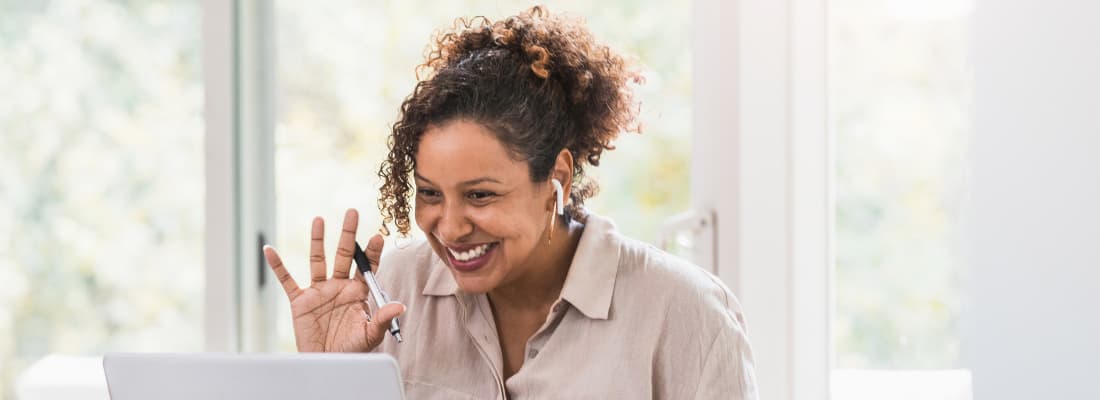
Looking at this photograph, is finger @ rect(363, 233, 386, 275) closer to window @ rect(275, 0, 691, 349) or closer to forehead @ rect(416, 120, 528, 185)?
forehead @ rect(416, 120, 528, 185)

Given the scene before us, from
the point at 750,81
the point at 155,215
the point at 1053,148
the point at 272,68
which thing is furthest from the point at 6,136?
the point at 1053,148

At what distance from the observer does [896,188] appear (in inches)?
80.9

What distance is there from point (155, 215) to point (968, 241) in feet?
5.55

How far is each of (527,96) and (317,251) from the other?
346 mm

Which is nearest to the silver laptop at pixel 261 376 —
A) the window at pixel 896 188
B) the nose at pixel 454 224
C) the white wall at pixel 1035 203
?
the nose at pixel 454 224

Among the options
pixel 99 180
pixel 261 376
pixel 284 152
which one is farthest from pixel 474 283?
pixel 99 180

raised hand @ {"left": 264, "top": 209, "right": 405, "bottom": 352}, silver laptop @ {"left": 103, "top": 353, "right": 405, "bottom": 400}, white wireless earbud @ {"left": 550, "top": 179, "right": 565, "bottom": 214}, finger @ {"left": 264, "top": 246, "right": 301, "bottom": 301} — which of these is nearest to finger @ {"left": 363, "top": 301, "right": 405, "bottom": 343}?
raised hand @ {"left": 264, "top": 209, "right": 405, "bottom": 352}

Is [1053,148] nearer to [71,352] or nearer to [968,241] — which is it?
[968,241]

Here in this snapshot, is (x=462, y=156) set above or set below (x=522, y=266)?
above

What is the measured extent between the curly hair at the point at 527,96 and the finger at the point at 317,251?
91 millimetres

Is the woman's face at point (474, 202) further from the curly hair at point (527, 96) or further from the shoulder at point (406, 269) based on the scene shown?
the shoulder at point (406, 269)

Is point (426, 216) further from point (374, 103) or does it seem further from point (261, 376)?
point (374, 103)

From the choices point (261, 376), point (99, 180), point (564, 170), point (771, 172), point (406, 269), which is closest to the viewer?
point (261, 376)

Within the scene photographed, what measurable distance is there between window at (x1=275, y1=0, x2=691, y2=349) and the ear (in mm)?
714
